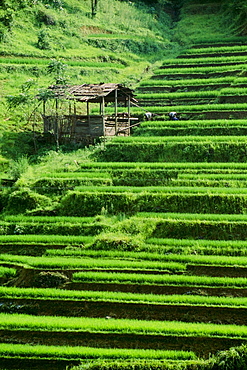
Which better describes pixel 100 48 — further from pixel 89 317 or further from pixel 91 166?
pixel 89 317

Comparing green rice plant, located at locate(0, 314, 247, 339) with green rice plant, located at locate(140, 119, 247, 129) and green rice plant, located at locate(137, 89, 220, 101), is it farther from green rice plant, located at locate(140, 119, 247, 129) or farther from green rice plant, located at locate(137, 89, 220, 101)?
green rice plant, located at locate(137, 89, 220, 101)

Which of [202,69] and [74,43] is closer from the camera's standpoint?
[202,69]

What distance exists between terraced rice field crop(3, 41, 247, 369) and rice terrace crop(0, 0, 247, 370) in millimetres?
31

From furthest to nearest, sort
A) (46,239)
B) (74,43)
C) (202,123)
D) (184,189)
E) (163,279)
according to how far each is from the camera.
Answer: (74,43), (202,123), (184,189), (46,239), (163,279)

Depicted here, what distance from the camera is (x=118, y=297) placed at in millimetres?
11836

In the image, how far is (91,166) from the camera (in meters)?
18.8

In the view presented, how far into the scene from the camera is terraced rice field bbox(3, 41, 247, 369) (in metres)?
10.6

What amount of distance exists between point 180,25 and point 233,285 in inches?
1464

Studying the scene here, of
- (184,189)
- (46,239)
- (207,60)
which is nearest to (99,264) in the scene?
(46,239)

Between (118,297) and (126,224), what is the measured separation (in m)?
3.38

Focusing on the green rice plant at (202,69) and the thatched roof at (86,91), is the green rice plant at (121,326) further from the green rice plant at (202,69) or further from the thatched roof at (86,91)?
the green rice plant at (202,69)

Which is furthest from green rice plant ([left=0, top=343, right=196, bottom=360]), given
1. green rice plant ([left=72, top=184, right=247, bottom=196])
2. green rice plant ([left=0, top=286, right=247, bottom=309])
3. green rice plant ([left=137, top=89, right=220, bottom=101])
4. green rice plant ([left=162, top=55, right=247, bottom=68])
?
green rice plant ([left=162, top=55, right=247, bottom=68])

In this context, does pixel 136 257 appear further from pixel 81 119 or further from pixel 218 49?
pixel 218 49

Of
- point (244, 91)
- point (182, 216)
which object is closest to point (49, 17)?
point (244, 91)
